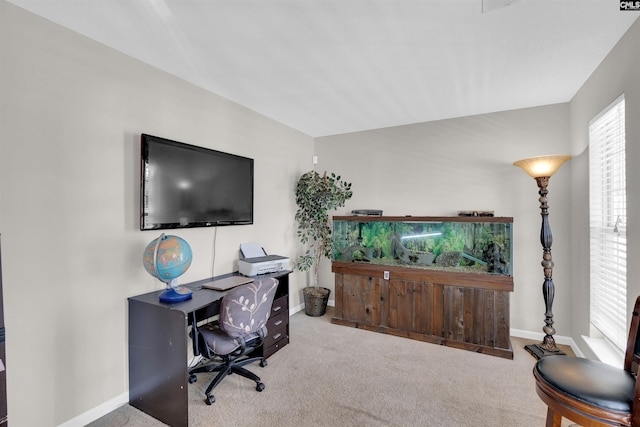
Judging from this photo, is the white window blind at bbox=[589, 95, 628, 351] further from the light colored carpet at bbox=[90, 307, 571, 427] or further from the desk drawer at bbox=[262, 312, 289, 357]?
the desk drawer at bbox=[262, 312, 289, 357]

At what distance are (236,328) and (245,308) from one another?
0.16 metres

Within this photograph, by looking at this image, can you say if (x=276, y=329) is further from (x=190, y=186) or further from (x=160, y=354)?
(x=190, y=186)

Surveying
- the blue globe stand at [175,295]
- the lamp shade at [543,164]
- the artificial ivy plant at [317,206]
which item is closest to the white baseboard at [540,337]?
the lamp shade at [543,164]

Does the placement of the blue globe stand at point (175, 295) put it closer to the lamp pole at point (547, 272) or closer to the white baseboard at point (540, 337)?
the lamp pole at point (547, 272)

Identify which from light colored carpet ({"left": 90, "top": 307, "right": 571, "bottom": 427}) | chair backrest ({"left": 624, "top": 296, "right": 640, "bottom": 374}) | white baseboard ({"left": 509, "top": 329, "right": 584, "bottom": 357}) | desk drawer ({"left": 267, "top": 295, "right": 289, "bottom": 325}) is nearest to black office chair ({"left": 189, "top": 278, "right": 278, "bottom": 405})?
light colored carpet ({"left": 90, "top": 307, "right": 571, "bottom": 427})

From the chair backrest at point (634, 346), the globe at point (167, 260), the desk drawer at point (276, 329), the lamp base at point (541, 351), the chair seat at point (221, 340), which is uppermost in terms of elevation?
the globe at point (167, 260)

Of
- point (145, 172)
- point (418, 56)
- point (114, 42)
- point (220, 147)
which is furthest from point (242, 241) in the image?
point (418, 56)

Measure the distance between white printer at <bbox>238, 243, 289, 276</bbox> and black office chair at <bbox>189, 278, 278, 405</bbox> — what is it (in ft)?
2.01

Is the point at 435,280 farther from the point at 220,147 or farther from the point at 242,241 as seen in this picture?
the point at 220,147

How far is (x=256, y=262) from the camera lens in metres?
2.89

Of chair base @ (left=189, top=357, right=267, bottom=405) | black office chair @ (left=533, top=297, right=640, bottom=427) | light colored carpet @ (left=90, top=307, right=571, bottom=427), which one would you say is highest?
black office chair @ (left=533, top=297, right=640, bottom=427)

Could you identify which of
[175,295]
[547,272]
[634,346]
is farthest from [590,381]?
[175,295]

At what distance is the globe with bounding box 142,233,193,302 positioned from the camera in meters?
2.00

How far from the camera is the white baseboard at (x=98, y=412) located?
185cm
